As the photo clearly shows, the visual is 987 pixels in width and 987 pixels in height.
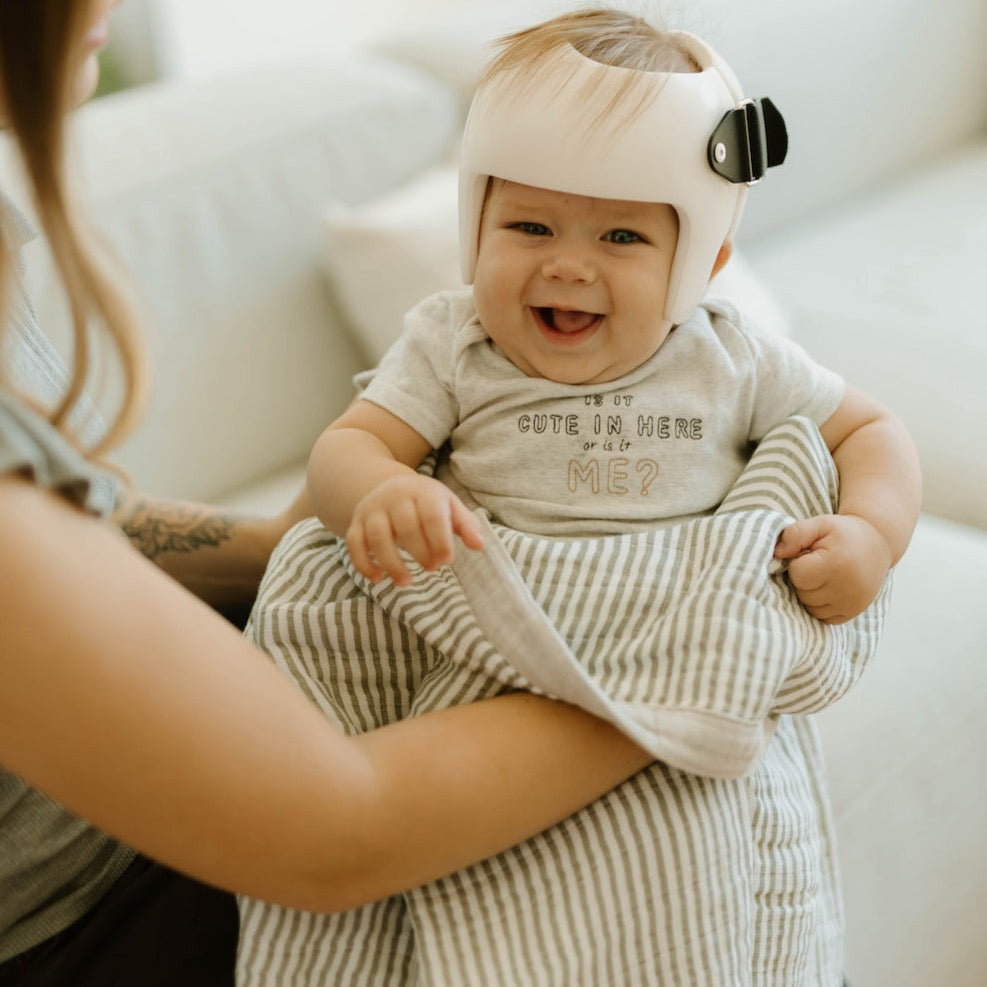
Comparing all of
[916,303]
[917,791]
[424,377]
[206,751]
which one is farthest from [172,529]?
[916,303]

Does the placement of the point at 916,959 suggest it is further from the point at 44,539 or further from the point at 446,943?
the point at 44,539

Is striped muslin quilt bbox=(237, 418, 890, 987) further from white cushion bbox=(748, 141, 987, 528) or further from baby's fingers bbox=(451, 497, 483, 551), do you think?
white cushion bbox=(748, 141, 987, 528)

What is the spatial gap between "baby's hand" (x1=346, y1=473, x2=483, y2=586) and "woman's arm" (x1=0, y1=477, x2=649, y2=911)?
0.31 feet

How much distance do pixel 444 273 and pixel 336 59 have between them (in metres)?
0.49

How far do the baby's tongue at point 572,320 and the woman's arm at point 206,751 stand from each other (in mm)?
326

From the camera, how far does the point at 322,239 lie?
160 centimetres

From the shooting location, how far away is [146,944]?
0.75 m

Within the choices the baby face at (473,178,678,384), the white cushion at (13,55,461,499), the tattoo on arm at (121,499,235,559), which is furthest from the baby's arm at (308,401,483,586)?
the white cushion at (13,55,461,499)

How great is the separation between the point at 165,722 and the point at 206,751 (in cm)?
2

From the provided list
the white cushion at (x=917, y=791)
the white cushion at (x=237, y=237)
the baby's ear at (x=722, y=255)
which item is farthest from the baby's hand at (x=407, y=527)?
the white cushion at (x=237, y=237)

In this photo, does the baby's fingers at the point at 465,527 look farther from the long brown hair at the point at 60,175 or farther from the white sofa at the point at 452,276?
the white sofa at the point at 452,276

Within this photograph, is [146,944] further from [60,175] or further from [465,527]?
[60,175]

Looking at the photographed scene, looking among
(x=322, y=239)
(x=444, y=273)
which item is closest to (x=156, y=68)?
(x=322, y=239)

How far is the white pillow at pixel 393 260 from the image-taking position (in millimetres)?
1519
